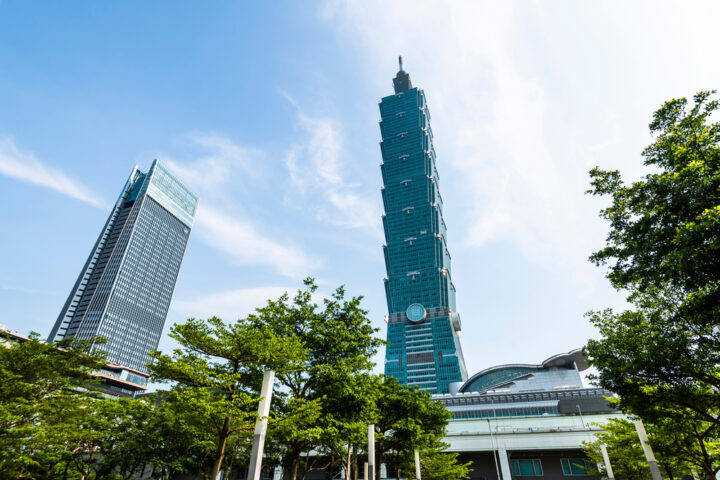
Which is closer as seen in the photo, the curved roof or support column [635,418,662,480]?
support column [635,418,662,480]

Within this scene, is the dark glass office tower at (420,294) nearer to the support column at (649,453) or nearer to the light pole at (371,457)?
the light pole at (371,457)

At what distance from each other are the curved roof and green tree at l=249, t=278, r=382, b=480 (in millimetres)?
103702

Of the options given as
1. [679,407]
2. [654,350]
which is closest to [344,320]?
[654,350]

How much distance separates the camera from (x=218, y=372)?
50.5 ft

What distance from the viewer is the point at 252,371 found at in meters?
17.7

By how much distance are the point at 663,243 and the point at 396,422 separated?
20.1m

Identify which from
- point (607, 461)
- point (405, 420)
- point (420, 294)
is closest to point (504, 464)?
point (607, 461)

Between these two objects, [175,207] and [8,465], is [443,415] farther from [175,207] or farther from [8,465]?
[175,207]

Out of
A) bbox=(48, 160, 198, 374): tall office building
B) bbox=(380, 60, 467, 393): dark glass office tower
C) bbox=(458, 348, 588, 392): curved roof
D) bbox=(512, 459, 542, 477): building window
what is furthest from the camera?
bbox=(380, 60, 467, 393): dark glass office tower

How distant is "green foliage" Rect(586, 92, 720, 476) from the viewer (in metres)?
11.5

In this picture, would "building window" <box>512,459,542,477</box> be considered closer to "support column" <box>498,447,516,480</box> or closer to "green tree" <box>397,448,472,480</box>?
"support column" <box>498,447,516,480</box>

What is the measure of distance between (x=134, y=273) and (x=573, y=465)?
17237 centimetres

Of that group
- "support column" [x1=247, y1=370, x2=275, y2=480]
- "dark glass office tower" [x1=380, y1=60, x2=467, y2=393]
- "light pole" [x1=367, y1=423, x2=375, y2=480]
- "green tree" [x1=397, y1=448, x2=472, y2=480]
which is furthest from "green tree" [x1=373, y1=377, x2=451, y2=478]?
"dark glass office tower" [x1=380, y1=60, x2=467, y2=393]

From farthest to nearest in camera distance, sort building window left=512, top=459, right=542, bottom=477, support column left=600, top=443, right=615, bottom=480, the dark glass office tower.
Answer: the dark glass office tower, building window left=512, top=459, right=542, bottom=477, support column left=600, top=443, right=615, bottom=480
